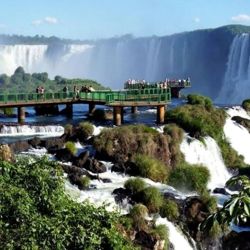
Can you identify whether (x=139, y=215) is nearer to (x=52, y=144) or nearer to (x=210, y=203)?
(x=210, y=203)

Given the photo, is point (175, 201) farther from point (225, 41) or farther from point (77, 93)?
point (225, 41)

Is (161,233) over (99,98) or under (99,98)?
under

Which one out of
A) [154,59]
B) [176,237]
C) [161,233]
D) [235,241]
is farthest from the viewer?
[154,59]

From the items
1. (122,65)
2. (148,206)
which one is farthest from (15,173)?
(122,65)

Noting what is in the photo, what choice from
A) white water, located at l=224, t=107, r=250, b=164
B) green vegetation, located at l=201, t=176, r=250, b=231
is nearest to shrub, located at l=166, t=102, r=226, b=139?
white water, located at l=224, t=107, r=250, b=164

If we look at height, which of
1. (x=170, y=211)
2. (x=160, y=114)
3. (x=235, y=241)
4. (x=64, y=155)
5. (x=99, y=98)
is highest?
(x=99, y=98)

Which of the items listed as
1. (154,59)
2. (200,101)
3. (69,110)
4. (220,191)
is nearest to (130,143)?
(220,191)

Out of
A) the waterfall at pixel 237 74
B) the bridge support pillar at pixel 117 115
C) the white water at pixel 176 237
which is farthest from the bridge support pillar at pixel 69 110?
the waterfall at pixel 237 74
